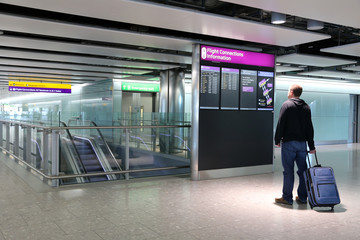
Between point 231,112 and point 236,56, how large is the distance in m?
1.22

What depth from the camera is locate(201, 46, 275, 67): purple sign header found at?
713 centimetres

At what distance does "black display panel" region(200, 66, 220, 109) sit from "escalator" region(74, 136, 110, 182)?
2.71 meters

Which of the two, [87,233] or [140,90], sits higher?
[140,90]

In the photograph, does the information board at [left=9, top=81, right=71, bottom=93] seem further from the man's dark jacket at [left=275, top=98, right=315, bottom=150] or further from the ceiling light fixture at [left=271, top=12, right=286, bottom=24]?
the man's dark jacket at [left=275, top=98, right=315, bottom=150]

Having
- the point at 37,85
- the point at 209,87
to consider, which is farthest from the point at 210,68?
the point at 37,85

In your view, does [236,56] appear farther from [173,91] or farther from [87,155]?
[173,91]

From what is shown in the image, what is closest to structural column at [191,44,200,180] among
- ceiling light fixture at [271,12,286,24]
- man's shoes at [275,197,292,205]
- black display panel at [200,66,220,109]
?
black display panel at [200,66,220,109]

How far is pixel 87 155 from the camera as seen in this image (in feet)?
26.9

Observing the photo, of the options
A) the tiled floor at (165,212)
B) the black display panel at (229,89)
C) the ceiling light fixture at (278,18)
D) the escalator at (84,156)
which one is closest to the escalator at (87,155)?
the escalator at (84,156)

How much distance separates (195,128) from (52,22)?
3.30 metres

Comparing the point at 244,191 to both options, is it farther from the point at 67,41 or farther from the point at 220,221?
the point at 67,41

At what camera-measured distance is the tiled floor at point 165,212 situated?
154 inches

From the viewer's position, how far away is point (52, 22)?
5.44 metres

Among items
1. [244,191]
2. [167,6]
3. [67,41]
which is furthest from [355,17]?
[67,41]
